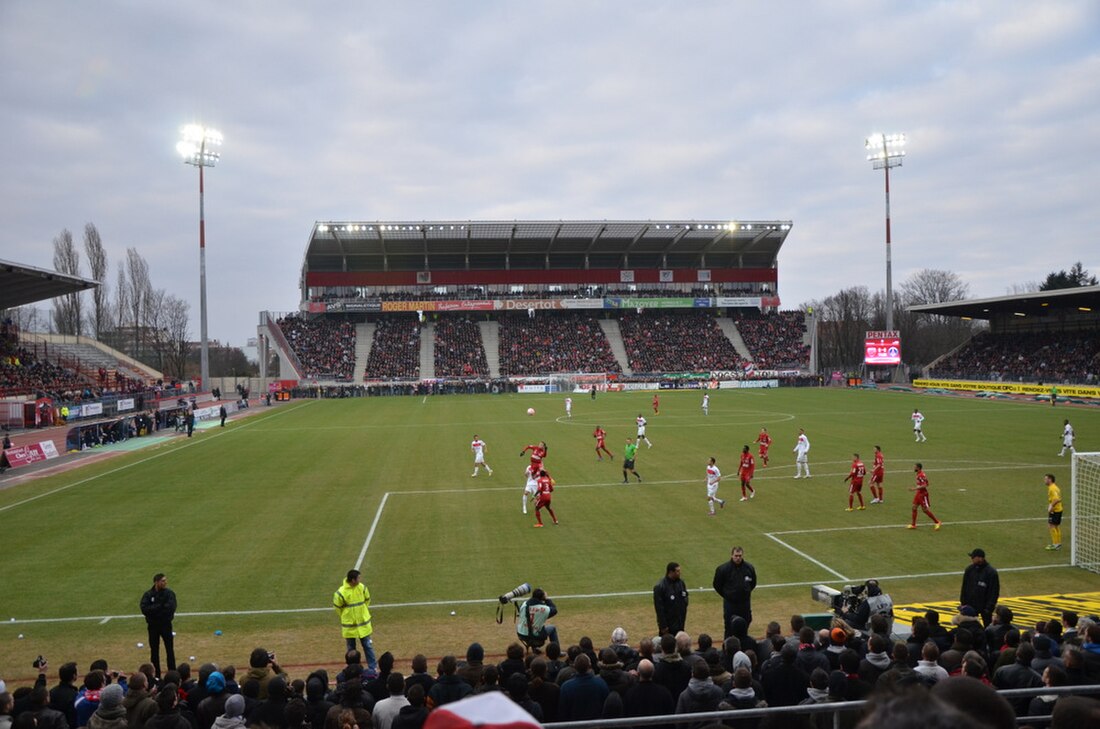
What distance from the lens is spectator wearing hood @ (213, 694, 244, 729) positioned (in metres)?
6.89

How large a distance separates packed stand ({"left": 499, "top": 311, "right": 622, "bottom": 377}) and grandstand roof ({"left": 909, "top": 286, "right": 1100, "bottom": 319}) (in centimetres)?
3521

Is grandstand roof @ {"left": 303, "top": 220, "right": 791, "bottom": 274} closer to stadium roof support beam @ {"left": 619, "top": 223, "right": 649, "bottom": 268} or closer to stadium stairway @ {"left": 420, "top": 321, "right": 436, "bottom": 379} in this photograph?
stadium roof support beam @ {"left": 619, "top": 223, "right": 649, "bottom": 268}

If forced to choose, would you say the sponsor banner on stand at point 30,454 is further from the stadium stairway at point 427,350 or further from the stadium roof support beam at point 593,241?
the stadium roof support beam at point 593,241

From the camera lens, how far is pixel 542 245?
93438 millimetres

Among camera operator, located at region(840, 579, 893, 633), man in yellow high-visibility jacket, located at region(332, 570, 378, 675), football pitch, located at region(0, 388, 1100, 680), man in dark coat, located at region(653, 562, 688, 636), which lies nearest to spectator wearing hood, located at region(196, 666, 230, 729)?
man in yellow high-visibility jacket, located at region(332, 570, 378, 675)

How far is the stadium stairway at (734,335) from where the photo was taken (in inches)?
3553

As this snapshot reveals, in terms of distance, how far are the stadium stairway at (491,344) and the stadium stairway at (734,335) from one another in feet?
96.2

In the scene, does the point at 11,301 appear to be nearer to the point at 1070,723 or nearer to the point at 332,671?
the point at 332,671

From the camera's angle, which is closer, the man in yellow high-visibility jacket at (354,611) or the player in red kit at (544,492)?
the man in yellow high-visibility jacket at (354,611)

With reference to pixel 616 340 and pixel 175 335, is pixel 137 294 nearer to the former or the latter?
pixel 175 335

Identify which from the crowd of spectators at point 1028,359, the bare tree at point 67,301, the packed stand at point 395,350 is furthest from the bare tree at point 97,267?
the crowd of spectators at point 1028,359

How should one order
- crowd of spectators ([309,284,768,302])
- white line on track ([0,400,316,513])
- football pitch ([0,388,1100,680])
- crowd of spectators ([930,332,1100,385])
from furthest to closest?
crowd of spectators ([309,284,768,302]) < crowd of spectators ([930,332,1100,385]) < white line on track ([0,400,316,513]) < football pitch ([0,388,1100,680])

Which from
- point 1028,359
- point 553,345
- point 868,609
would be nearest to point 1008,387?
point 1028,359

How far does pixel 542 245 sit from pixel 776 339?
32.2 metres
